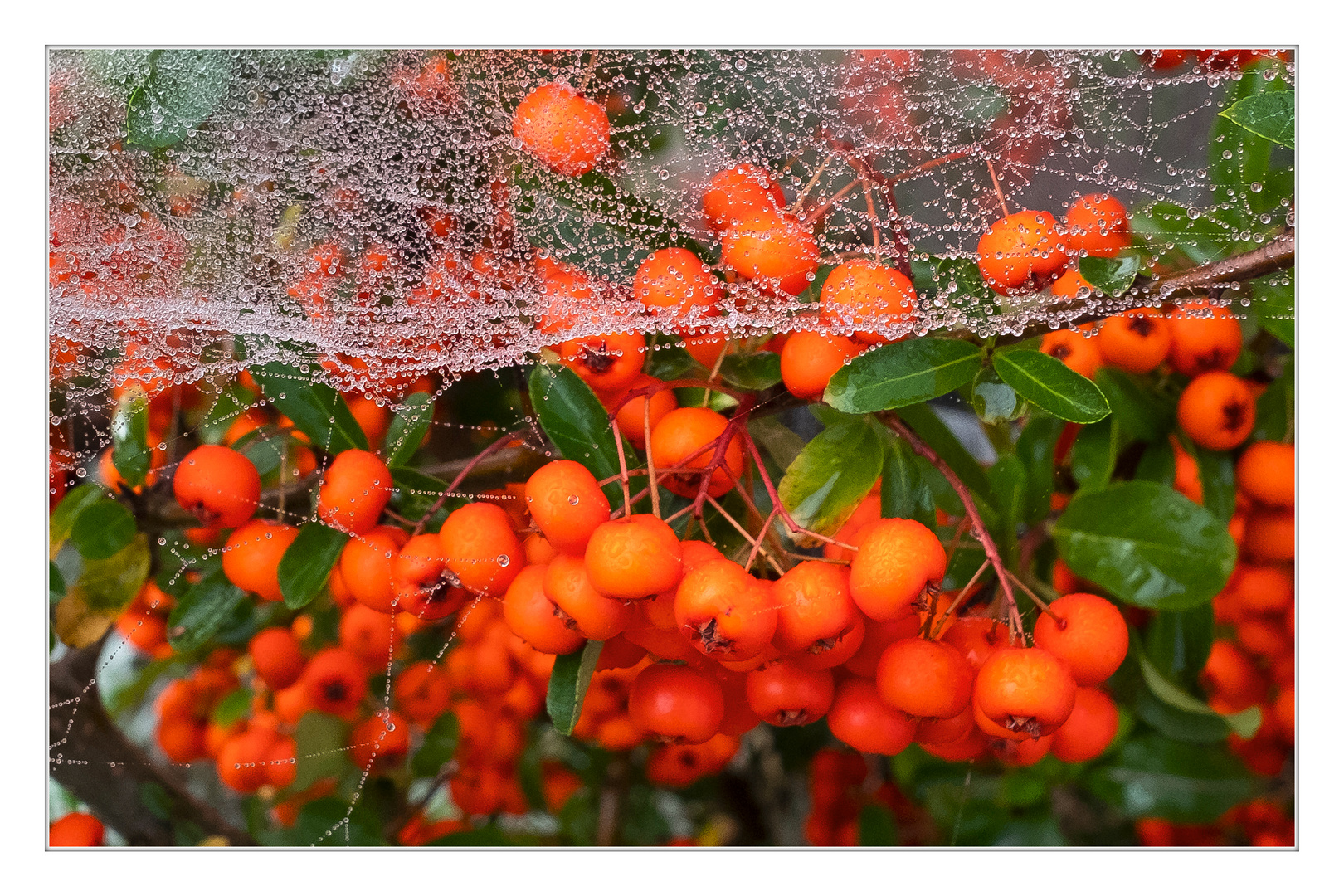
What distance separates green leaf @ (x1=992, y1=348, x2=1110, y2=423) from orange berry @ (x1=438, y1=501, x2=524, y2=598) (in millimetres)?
310

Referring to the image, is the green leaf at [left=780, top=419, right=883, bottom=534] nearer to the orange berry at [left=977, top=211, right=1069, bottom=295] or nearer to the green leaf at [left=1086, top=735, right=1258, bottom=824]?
the orange berry at [left=977, top=211, right=1069, bottom=295]

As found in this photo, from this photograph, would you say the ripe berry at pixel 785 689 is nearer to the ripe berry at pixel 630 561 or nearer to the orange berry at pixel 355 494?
the ripe berry at pixel 630 561

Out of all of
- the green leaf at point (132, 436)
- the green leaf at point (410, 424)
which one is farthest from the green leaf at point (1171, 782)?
the green leaf at point (132, 436)

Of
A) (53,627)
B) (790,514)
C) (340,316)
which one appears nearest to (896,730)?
(790,514)

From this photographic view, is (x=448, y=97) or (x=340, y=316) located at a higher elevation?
(x=448, y=97)

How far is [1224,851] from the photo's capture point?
0.61m

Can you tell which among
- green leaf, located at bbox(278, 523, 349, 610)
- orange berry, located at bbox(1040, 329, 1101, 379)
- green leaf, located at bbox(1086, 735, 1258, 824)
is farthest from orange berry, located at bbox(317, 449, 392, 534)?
green leaf, located at bbox(1086, 735, 1258, 824)

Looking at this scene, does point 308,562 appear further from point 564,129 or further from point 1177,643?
point 1177,643

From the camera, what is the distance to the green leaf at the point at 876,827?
2.34 feet

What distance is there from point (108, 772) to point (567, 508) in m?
0.51

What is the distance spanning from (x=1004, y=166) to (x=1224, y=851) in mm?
516

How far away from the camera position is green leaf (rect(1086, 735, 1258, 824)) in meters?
0.69

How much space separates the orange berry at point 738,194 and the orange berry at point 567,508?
0.69ft
